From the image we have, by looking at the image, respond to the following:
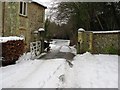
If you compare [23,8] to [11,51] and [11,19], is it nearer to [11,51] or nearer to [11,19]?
[11,19]

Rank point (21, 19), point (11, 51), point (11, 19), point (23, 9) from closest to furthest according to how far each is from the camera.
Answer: point (11, 51) → point (11, 19) → point (21, 19) → point (23, 9)

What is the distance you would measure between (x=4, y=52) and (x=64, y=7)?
601 inches

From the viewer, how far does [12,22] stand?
17125 millimetres

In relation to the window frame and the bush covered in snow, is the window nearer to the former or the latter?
the window frame

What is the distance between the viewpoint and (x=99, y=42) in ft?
56.0

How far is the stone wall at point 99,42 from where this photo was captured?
16297mm

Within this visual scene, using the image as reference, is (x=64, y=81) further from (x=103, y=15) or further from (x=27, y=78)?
(x=103, y=15)

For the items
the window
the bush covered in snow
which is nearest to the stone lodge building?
the window

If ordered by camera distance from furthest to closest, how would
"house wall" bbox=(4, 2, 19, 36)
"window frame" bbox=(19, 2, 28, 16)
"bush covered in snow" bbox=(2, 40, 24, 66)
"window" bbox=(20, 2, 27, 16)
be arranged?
"window" bbox=(20, 2, 27, 16)
"window frame" bbox=(19, 2, 28, 16)
"house wall" bbox=(4, 2, 19, 36)
"bush covered in snow" bbox=(2, 40, 24, 66)

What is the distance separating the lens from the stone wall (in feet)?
53.5

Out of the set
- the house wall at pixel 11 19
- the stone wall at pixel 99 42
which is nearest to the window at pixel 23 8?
the house wall at pixel 11 19

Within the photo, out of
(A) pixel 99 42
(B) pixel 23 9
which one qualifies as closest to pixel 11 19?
(B) pixel 23 9

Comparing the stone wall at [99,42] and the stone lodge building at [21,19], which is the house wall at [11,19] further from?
the stone wall at [99,42]

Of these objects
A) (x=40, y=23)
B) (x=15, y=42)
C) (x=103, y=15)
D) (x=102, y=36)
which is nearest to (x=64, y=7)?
(x=40, y=23)
